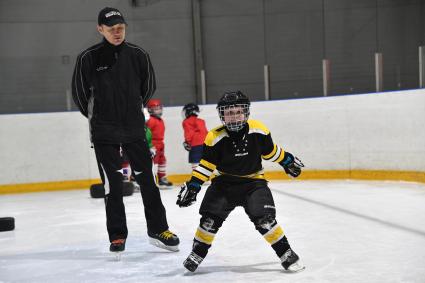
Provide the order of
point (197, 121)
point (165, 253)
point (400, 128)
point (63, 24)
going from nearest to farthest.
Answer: point (165, 253), point (400, 128), point (197, 121), point (63, 24)

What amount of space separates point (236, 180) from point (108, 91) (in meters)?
0.88

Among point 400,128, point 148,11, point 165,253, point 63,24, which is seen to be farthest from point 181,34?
point 165,253

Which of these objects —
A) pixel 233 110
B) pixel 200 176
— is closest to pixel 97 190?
pixel 200 176

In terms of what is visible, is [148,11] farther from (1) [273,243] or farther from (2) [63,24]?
(1) [273,243]

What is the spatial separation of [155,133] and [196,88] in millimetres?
3499

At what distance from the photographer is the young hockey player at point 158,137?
7.17 metres

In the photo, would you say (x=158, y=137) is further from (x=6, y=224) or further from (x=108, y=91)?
(x=108, y=91)

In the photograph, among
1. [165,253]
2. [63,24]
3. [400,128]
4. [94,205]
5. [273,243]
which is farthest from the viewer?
[63,24]

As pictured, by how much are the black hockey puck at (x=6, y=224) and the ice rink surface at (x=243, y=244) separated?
3.2 inches

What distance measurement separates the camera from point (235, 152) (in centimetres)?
283

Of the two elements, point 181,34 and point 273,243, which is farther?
point 181,34

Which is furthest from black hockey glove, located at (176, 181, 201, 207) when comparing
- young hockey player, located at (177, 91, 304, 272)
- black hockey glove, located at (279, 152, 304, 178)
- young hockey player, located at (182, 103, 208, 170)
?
young hockey player, located at (182, 103, 208, 170)

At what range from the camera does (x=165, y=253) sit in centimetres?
330

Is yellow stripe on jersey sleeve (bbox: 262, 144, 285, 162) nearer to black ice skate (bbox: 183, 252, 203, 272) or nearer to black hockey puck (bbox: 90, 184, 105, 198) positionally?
black ice skate (bbox: 183, 252, 203, 272)
